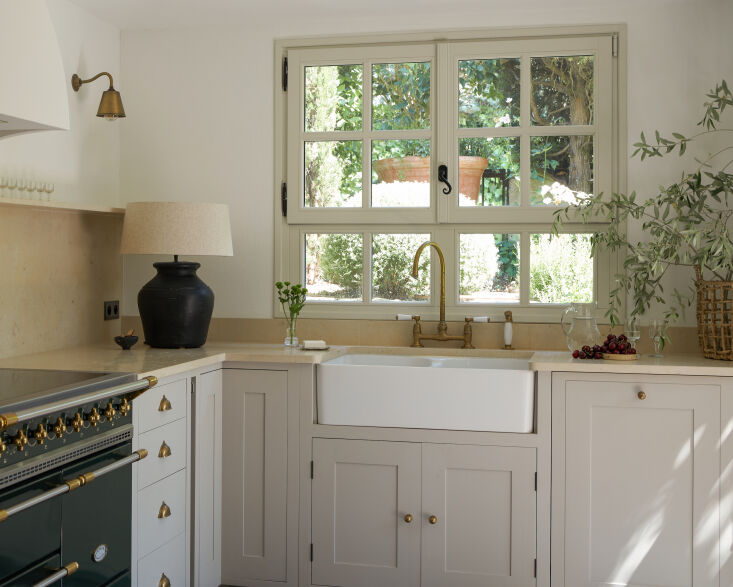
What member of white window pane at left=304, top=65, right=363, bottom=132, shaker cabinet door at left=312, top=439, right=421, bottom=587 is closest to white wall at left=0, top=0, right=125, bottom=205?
white window pane at left=304, top=65, right=363, bottom=132

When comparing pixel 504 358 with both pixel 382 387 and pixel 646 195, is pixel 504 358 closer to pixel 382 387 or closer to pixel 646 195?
pixel 382 387

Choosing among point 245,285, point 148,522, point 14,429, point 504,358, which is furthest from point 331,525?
point 14,429

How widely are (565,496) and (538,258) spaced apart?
1065 mm

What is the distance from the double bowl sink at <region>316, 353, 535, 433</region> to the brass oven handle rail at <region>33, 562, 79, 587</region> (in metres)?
1.16

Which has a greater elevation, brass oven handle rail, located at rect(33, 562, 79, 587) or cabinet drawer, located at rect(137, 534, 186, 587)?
brass oven handle rail, located at rect(33, 562, 79, 587)

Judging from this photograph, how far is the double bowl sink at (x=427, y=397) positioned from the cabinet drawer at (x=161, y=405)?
534 mm

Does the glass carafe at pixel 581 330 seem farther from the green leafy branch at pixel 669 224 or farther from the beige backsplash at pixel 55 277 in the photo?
the beige backsplash at pixel 55 277

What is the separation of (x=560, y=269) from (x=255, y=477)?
153 cm

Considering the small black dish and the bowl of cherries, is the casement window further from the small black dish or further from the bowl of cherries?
the small black dish

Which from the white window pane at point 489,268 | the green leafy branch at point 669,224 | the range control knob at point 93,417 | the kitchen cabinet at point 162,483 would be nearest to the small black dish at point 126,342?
the kitchen cabinet at point 162,483

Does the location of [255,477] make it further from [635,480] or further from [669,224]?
[669,224]

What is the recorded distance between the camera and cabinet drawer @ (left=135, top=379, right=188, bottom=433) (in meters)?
2.58

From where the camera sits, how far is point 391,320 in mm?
3635

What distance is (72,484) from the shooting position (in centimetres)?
211
